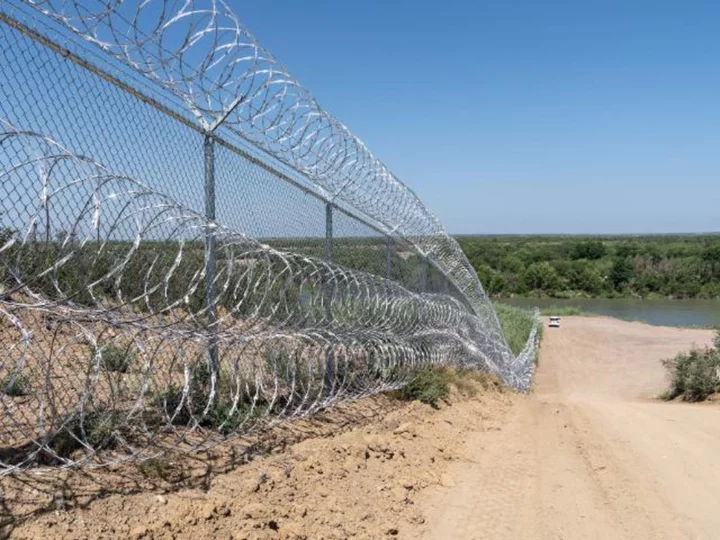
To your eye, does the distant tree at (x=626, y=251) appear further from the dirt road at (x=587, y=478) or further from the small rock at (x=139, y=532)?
the small rock at (x=139, y=532)

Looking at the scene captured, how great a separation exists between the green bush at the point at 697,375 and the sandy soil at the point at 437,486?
4.27 meters

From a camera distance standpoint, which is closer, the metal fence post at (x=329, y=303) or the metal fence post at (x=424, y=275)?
the metal fence post at (x=329, y=303)

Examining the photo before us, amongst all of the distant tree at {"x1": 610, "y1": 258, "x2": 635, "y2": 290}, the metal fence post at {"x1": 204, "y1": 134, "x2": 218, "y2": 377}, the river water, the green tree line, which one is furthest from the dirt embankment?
the distant tree at {"x1": 610, "y1": 258, "x2": 635, "y2": 290}

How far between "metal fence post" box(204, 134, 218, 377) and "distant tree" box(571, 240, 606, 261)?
93740 mm

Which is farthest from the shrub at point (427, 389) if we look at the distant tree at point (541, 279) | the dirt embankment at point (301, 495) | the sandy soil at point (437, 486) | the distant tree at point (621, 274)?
the distant tree at point (621, 274)

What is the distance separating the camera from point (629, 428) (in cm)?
854

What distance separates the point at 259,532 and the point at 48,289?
1.75 m

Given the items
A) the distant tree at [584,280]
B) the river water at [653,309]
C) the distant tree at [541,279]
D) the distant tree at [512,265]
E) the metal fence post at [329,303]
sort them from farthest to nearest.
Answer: the distant tree at [584,280]
the distant tree at [512,265]
the distant tree at [541,279]
the river water at [653,309]
the metal fence post at [329,303]

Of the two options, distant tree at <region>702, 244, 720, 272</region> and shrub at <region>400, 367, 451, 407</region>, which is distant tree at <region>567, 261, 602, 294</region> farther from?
shrub at <region>400, 367, 451, 407</region>

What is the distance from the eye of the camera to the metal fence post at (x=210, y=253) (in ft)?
15.9

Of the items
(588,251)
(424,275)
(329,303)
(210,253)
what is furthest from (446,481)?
(588,251)

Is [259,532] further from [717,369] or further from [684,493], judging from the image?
[717,369]

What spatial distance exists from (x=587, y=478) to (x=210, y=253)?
3669 millimetres

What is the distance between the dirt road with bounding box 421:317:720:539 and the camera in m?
5.14
